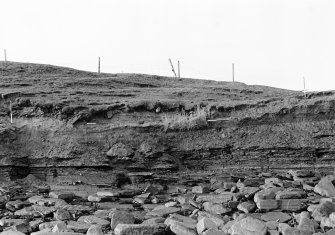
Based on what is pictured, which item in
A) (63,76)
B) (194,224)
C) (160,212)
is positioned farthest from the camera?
(63,76)

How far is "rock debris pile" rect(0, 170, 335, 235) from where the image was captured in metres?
8.75

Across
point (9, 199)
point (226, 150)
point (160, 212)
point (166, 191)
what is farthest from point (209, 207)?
point (9, 199)

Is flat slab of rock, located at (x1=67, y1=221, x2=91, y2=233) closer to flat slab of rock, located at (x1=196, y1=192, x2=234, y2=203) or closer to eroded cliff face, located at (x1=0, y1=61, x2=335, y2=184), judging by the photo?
flat slab of rock, located at (x1=196, y1=192, x2=234, y2=203)

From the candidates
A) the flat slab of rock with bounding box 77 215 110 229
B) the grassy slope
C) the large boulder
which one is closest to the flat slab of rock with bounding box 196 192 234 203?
the large boulder

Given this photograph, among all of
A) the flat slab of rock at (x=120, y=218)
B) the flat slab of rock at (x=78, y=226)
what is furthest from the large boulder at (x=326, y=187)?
the flat slab of rock at (x=78, y=226)

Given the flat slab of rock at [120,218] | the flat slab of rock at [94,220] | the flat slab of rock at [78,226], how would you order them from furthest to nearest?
the flat slab of rock at [94,220]
the flat slab of rock at [120,218]
the flat slab of rock at [78,226]

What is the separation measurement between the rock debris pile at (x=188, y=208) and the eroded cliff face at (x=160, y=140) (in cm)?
63

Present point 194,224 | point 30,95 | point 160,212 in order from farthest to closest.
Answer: point 30,95 < point 160,212 < point 194,224

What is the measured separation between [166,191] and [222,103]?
3148 mm

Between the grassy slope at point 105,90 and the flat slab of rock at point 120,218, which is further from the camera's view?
the grassy slope at point 105,90

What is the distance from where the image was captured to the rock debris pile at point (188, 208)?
8.75 m

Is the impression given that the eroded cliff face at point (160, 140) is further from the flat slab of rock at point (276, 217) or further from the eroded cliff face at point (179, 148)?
the flat slab of rock at point (276, 217)

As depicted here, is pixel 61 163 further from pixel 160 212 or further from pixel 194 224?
pixel 194 224

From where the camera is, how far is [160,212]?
33.3ft
